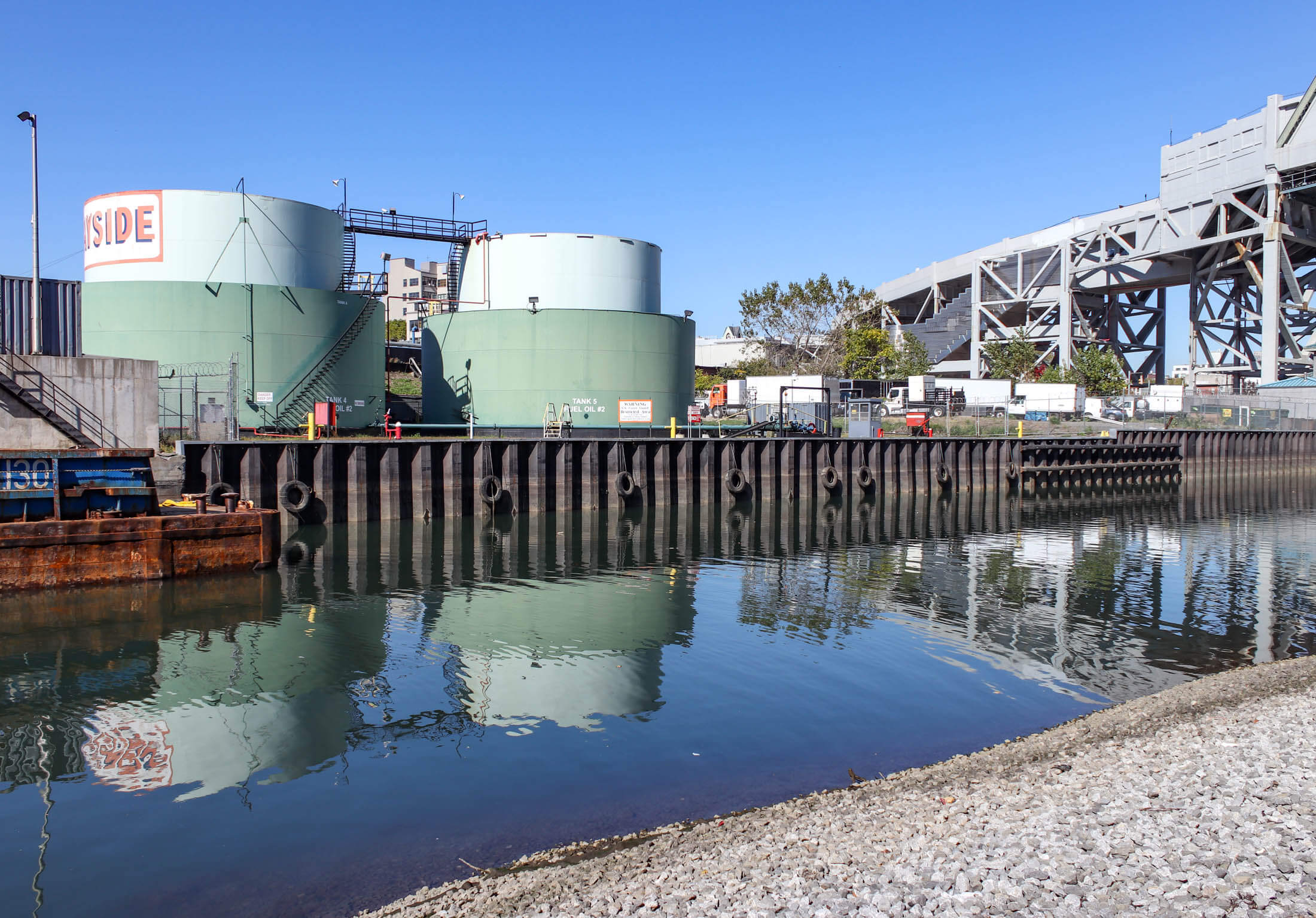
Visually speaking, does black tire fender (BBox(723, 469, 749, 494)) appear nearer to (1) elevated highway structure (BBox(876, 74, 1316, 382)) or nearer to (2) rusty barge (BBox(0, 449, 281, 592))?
(2) rusty barge (BBox(0, 449, 281, 592))

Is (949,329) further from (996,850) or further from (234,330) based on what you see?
(996,850)

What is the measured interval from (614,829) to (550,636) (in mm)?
7576

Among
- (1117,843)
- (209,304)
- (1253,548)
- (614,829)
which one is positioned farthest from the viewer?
(209,304)

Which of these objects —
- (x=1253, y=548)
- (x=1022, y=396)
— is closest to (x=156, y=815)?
(x=1253, y=548)

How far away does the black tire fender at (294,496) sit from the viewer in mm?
27797

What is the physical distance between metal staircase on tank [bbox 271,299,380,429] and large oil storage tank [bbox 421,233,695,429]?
691 cm

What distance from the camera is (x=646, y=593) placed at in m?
19.5

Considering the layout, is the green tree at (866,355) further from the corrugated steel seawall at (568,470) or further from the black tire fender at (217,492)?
the black tire fender at (217,492)

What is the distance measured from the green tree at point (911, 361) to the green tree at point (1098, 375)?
45.9 feet

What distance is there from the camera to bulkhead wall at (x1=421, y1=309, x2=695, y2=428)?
47344 millimetres

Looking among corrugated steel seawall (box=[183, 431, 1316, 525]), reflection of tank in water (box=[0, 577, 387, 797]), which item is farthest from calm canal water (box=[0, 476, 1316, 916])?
corrugated steel seawall (box=[183, 431, 1316, 525])

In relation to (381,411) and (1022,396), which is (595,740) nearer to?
(381,411)

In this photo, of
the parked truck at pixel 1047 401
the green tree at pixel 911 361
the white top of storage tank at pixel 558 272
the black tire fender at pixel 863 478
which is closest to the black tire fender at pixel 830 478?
the black tire fender at pixel 863 478

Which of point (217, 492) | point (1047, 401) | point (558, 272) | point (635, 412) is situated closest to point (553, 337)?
point (558, 272)
